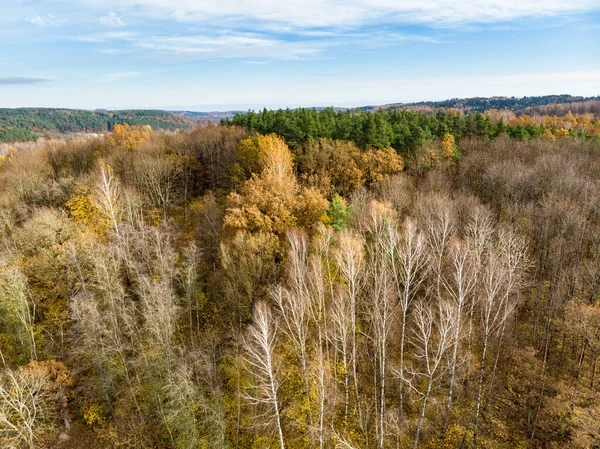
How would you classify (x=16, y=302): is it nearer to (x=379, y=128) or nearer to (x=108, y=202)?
(x=108, y=202)

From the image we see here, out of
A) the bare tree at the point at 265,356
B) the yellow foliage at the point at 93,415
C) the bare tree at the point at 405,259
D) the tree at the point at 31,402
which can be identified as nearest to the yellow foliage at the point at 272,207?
the bare tree at the point at 405,259

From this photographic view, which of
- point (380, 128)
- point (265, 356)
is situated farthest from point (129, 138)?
point (265, 356)

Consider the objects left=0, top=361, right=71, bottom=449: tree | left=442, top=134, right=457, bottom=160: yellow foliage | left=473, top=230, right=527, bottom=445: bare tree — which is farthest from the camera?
left=442, top=134, right=457, bottom=160: yellow foliage

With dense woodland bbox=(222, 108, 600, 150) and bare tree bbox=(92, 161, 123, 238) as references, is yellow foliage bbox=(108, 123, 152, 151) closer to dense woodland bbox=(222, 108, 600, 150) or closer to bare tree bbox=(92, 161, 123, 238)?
dense woodland bbox=(222, 108, 600, 150)

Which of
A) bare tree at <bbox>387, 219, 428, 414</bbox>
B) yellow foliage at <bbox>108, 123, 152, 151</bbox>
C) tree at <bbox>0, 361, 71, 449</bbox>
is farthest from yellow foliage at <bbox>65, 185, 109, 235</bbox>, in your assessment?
bare tree at <bbox>387, 219, 428, 414</bbox>

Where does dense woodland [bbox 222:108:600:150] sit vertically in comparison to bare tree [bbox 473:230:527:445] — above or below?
above

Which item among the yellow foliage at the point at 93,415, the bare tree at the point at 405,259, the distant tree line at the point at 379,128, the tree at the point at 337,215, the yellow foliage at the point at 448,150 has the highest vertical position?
the distant tree line at the point at 379,128

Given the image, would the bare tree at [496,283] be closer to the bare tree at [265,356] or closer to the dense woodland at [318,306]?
the dense woodland at [318,306]

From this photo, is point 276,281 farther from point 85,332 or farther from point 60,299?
point 60,299
